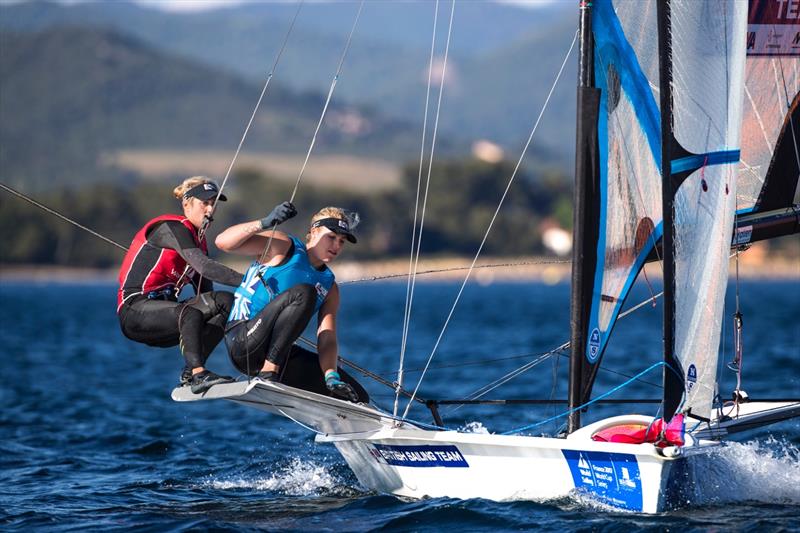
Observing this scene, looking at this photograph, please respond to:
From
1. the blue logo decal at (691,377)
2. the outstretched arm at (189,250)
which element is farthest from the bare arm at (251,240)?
the blue logo decal at (691,377)

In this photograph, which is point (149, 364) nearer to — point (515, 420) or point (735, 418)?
point (515, 420)

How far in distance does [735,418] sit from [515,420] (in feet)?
16.4

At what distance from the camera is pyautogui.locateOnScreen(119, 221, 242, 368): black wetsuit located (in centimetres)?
768

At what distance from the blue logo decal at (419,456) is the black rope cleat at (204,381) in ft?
3.93

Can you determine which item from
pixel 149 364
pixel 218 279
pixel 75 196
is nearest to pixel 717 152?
pixel 218 279

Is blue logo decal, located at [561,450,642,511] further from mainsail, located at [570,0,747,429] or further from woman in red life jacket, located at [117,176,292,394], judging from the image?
woman in red life jacket, located at [117,176,292,394]

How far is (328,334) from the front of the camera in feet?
26.2

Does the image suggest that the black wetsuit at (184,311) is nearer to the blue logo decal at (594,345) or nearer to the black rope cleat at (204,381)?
the black rope cleat at (204,381)

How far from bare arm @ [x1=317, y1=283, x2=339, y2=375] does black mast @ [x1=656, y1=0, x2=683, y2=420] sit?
212cm

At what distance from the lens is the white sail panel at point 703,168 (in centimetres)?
720

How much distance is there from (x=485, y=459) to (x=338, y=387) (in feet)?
3.38

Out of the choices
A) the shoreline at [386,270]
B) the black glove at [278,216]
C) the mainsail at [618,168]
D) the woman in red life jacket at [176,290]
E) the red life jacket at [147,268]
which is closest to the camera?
the black glove at [278,216]

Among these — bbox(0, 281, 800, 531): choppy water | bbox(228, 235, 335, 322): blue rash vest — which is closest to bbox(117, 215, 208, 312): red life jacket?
bbox(228, 235, 335, 322): blue rash vest

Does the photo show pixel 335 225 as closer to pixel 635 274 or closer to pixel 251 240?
pixel 251 240
